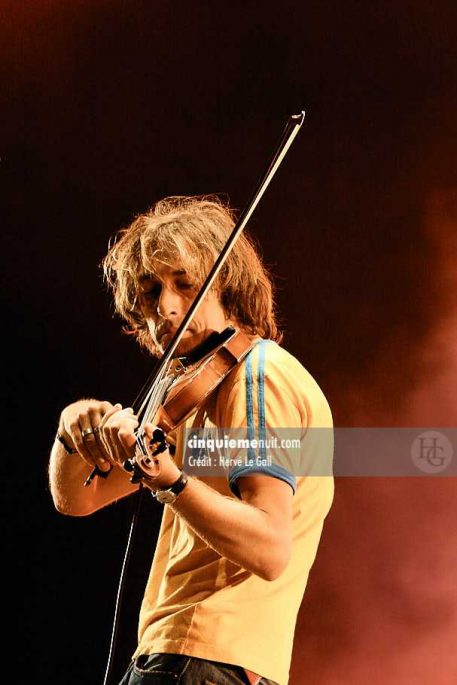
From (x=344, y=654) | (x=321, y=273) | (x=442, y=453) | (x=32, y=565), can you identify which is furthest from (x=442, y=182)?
(x=32, y=565)

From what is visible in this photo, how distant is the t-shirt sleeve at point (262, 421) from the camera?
4.05 ft

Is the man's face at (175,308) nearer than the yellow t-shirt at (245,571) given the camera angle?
No

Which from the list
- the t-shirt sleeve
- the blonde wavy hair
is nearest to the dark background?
the blonde wavy hair

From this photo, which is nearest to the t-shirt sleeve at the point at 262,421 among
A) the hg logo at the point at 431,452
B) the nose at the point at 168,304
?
the nose at the point at 168,304

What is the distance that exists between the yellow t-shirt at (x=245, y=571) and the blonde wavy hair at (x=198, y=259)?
29cm

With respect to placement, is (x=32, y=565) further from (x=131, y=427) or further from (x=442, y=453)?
(x=131, y=427)

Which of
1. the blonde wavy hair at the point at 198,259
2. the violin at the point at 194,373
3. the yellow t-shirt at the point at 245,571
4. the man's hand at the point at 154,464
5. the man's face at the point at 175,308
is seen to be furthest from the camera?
the blonde wavy hair at the point at 198,259

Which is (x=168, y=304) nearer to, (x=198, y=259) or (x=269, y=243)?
(x=198, y=259)

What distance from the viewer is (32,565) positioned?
2.71 metres

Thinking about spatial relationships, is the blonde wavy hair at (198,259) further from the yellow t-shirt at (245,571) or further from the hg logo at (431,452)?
the hg logo at (431,452)

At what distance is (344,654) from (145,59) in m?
1.83

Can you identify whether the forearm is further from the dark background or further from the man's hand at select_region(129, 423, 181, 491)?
the dark background

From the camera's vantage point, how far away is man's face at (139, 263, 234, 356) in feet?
4.98

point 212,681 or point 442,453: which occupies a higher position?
point 442,453
